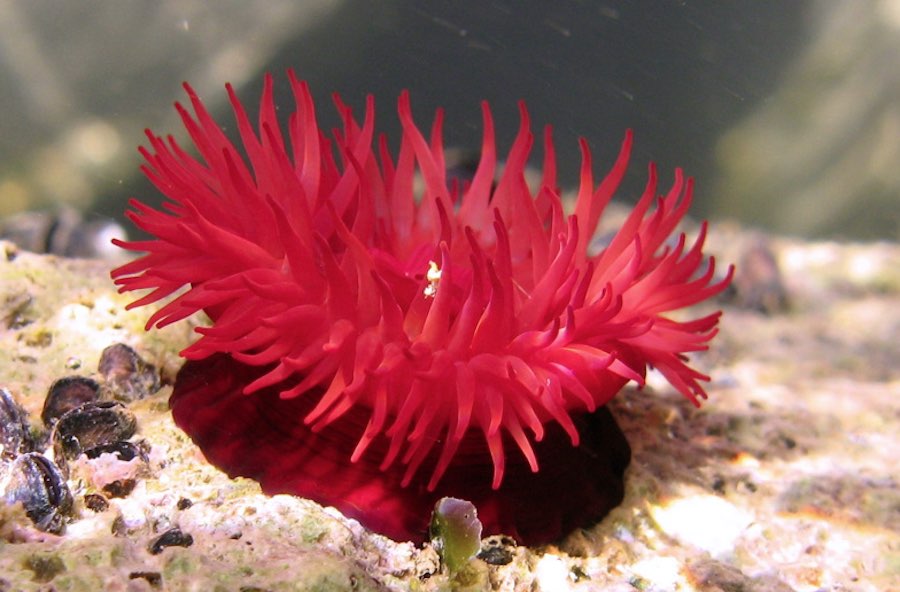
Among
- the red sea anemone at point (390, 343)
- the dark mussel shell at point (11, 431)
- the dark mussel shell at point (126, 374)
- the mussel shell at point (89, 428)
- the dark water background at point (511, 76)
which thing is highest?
the dark water background at point (511, 76)

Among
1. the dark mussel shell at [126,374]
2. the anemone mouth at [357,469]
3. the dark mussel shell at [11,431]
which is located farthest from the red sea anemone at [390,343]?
the dark mussel shell at [11,431]

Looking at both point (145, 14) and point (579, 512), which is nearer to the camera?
point (579, 512)

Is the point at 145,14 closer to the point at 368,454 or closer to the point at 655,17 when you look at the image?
the point at 655,17

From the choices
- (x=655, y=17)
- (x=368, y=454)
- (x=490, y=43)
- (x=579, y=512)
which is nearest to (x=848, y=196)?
(x=655, y=17)

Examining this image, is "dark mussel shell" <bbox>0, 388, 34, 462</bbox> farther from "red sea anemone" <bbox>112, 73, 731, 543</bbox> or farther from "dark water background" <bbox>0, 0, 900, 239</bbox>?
"dark water background" <bbox>0, 0, 900, 239</bbox>

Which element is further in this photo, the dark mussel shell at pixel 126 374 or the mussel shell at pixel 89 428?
the dark mussel shell at pixel 126 374

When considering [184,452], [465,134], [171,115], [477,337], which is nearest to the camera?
[477,337]

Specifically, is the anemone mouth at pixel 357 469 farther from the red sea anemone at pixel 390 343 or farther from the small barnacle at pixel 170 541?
the small barnacle at pixel 170 541
